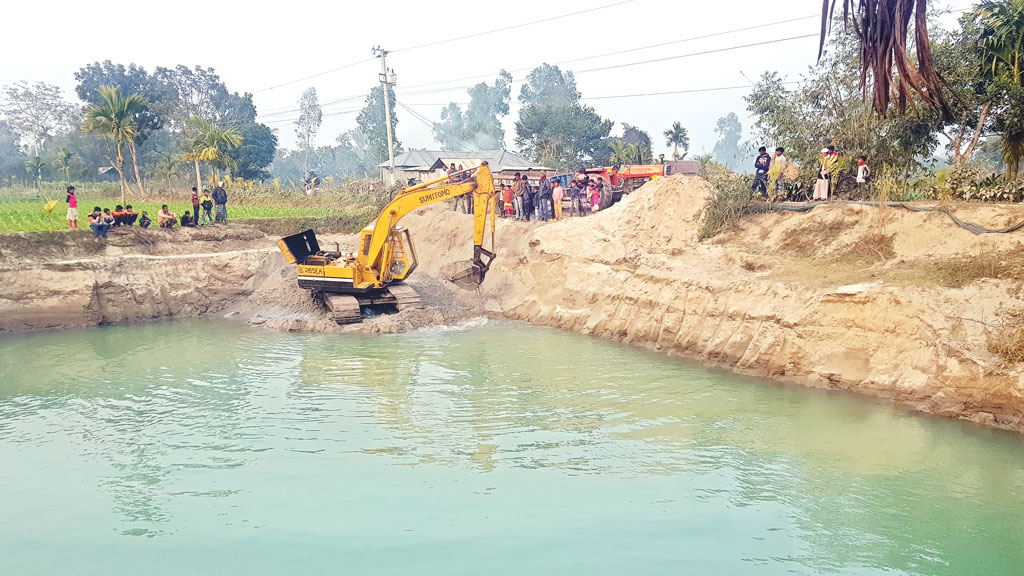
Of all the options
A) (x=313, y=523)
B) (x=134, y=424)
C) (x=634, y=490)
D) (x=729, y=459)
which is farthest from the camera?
(x=134, y=424)

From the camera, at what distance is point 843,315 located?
12781 millimetres

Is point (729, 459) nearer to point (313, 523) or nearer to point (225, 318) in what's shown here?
point (313, 523)

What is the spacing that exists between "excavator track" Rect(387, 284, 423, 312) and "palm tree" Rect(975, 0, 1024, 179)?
549 inches

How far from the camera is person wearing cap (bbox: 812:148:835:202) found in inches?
674

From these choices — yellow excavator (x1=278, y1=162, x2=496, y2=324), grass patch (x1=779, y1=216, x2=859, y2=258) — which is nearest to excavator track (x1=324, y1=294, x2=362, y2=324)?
yellow excavator (x1=278, y1=162, x2=496, y2=324)

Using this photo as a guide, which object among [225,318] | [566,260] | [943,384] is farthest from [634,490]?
[225,318]

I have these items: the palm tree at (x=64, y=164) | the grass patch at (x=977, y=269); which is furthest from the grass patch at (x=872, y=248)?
the palm tree at (x=64, y=164)

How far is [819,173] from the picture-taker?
17656 millimetres

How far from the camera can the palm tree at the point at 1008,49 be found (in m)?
14.1

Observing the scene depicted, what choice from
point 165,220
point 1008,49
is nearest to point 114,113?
point 165,220

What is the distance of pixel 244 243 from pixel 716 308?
16.4 meters

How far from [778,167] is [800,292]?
212 inches

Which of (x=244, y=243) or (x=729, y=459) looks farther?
(x=244, y=243)

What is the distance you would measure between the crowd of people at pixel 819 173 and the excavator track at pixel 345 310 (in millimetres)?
10896
